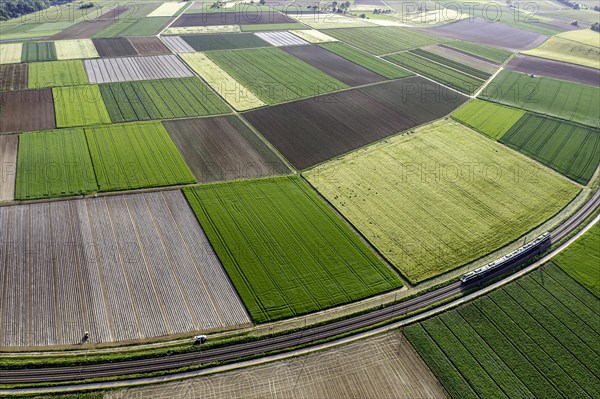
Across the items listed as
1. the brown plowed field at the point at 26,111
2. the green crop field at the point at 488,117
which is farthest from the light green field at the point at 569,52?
the brown plowed field at the point at 26,111

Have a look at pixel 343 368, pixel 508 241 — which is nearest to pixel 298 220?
pixel 343 368

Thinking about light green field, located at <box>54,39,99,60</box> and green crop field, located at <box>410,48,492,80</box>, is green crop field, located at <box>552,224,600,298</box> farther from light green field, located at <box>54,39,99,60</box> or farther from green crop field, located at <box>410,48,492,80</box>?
light green field, located at <box>54,39,99,60</box>

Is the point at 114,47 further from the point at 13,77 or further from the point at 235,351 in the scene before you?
the point at 235,351

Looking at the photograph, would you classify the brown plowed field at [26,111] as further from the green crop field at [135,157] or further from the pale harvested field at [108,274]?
the pale harvested field at [108,274]

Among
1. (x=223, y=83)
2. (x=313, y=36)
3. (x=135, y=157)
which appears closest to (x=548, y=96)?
(x=313, y=36)

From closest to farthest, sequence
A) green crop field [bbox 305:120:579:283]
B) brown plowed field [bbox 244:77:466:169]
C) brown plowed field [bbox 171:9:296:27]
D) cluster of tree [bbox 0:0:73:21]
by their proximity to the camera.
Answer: green crop field [bbox 305:120:579:283] → brown plowed field [bbox 244:77:466:169] → brown plowed field [bbox 171:9:296:27] → cluster of tree [bbox 0:0:73:21]

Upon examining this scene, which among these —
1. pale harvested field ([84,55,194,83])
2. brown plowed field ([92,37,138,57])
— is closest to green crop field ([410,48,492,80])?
pale harvested field ([84,55,194,83])

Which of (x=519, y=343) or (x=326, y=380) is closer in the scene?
(x=326, y=380)
